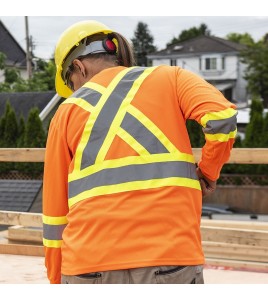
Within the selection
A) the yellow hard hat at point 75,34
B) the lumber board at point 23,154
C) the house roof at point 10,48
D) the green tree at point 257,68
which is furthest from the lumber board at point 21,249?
the house roof at point 10,48

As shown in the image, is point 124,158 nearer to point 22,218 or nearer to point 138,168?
point 138,168

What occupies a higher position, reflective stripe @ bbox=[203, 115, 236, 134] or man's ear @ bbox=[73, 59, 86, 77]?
man's ear @ bbox=[73, 59, 86, 77]

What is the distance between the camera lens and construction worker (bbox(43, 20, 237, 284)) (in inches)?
77.2

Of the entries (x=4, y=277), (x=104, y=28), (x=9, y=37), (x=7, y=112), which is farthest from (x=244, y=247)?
(x=9, y=37)

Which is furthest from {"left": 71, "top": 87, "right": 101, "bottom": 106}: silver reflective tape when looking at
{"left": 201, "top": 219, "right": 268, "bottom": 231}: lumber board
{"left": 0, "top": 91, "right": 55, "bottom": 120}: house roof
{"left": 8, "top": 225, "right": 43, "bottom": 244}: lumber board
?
{"left": 0, "top": 91, "right": 55, "bottom": 120}: house roof

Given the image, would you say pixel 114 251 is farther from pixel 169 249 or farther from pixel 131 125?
pixel 131 125

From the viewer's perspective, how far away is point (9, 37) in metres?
51.1

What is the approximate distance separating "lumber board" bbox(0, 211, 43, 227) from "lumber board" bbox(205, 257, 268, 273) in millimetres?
1441

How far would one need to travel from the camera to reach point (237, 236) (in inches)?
187

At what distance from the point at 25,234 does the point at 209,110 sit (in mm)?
3890

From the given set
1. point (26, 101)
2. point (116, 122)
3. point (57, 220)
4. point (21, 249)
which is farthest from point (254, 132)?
point (116, 122)

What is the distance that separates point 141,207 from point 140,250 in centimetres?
14

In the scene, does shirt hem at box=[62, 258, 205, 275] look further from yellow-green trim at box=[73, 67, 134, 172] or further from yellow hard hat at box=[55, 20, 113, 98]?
yellow hard hat at box=[55, 20, 113, 98]

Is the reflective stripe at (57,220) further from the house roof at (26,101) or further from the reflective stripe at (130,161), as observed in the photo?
the house roof at (26,101)
